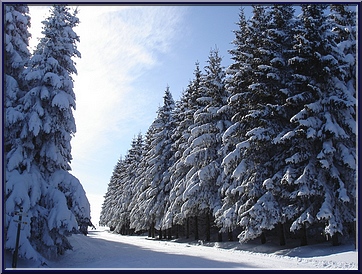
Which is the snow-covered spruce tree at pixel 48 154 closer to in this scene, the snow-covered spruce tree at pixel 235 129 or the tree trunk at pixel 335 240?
the snow-covered spruce tree at pixel 235 129

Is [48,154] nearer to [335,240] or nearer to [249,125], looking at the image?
[249,125]

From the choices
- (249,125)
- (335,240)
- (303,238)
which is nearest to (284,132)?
(249,125)

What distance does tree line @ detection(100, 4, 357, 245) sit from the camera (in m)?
15.5

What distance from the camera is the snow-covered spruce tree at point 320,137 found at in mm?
15039

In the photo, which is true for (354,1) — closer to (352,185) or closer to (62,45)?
(352,185)

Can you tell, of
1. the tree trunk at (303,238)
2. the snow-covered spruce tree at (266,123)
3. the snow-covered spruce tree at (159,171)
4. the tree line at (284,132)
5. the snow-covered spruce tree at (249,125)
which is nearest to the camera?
the tree line at (284,132)

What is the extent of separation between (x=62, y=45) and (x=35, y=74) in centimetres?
217

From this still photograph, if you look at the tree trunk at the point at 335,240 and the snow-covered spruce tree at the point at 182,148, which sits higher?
the snow-covered spruce tree at the point at 182,148

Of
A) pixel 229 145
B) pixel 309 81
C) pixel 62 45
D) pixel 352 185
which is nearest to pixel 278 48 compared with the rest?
pixel 309 81

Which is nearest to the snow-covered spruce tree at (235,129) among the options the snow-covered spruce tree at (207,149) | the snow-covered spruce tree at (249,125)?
the snow-covered spruce tree at (249,125)

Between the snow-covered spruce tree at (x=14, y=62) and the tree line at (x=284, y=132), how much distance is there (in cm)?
1122

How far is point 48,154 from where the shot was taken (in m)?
14.8

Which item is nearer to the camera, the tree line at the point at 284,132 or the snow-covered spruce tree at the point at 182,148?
the tree line at the point at 284,132

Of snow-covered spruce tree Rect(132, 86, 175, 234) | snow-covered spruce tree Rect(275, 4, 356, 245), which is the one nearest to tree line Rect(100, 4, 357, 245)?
snow-covered spruce tree Rect(275, 4, 356, 245)
